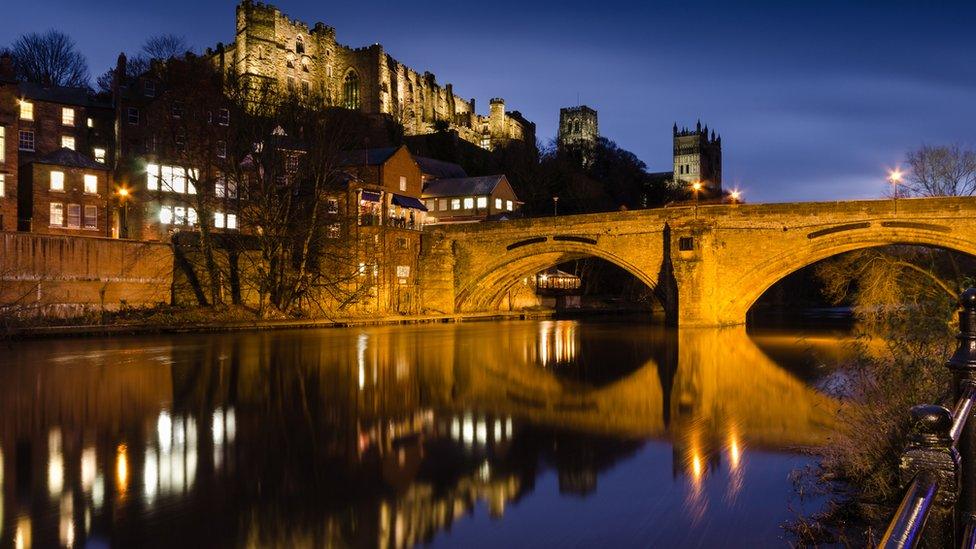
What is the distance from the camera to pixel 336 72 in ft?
323

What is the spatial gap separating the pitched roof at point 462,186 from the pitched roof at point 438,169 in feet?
9.53

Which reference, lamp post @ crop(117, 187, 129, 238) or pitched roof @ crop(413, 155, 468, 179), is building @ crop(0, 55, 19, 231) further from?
pitched roof @ crop(413, 155, 468, 179)

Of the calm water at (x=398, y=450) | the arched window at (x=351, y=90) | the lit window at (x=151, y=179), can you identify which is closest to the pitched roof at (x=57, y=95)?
the lit window at (x=151, y=179)

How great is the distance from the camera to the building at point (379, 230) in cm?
4556

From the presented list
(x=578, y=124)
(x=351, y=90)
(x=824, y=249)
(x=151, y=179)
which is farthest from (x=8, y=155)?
(x=578, y=124)

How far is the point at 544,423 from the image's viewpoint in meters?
14.2

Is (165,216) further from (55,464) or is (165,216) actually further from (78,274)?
(55,464)

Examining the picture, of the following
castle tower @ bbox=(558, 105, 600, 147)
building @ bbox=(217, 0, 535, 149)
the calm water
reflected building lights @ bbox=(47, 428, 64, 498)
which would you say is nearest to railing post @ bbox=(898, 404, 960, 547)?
the calm water

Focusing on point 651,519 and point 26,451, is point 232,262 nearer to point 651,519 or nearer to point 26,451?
point 26,451

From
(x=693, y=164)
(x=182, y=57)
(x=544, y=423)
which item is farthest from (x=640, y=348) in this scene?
(x=693, y=164)

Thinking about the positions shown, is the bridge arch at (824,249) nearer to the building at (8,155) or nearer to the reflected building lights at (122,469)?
the reflected building lights at (122,469)

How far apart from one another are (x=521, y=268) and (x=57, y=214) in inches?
1096

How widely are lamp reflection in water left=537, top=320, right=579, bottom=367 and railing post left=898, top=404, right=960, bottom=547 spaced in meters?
21.1

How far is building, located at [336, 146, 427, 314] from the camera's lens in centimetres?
4556
